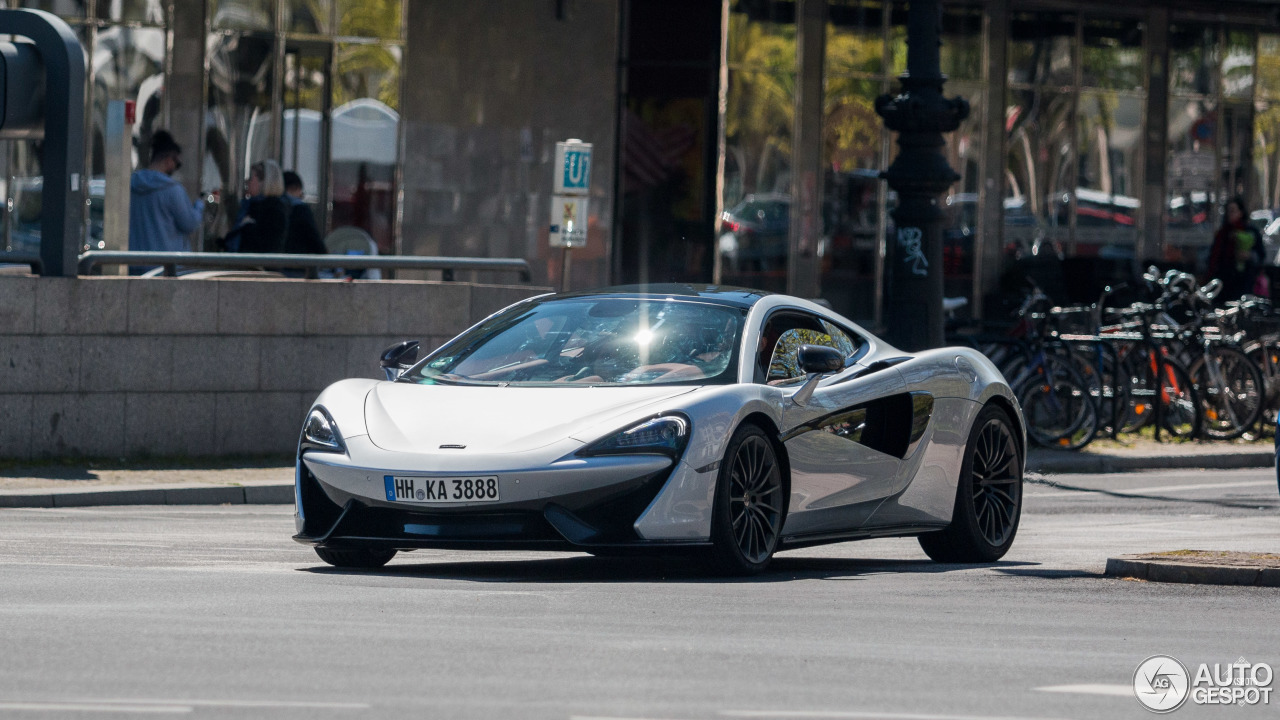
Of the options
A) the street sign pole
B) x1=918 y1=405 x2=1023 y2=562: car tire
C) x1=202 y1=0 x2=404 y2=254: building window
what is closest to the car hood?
x1=918 y1=405 x2=1023 y2=562: car tire

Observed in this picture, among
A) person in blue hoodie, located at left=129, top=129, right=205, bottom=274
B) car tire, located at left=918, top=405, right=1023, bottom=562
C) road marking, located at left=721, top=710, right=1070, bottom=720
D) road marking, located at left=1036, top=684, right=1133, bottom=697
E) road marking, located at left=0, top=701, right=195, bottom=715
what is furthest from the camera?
person in blue hoodie, located at left=129, top=129, right=205, bottom=274

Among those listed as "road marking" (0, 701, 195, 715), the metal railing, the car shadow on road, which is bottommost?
the car shadow on road

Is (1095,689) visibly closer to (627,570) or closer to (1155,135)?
(627,570)

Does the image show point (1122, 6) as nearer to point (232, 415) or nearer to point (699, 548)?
point (232, 415)

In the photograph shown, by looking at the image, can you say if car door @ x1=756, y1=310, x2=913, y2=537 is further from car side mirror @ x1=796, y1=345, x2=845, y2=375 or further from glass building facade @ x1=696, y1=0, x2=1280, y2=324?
glass building facade @ x1=696, y1=0, x2=1280, y2=324

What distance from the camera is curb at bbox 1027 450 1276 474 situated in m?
17.3

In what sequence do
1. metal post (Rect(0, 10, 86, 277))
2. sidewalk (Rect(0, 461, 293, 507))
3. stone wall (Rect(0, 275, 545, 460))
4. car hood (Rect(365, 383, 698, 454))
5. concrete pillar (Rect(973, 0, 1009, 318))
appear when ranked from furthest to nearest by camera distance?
concrete pillar (Rect(973, 0, 1009, 318))
metal post (Rect(0, 10, 86, 277))
stone wall (Rect(0, 275, 545, 460))
sidewalk (Rect(0, 461, 293, 507))
car hood (Rect(365, 383, 698, 454))

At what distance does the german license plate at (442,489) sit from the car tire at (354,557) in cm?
71

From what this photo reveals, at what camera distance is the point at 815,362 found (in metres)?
8.98

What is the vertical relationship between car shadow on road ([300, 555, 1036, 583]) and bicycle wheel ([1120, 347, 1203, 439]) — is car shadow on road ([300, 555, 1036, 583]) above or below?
below

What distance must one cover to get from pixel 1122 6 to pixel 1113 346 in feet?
40.1

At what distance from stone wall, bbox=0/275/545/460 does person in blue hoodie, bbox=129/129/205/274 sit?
1692 millimetres

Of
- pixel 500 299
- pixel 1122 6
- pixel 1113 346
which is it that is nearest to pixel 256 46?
pixel 500 299

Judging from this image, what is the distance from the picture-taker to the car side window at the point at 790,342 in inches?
361
